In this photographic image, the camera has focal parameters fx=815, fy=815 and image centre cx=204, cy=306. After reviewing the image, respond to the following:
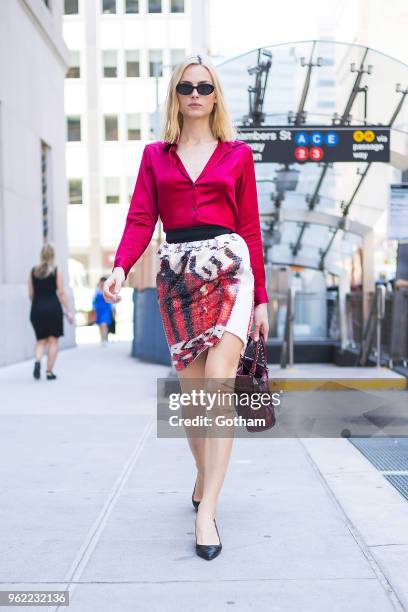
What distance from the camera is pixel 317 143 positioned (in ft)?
38.5

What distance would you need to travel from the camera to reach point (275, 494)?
4129 mm

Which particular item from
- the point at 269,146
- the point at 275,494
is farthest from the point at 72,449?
the point at 269,146

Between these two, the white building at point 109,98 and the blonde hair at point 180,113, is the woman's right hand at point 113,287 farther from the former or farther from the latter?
the white building at point 109,98

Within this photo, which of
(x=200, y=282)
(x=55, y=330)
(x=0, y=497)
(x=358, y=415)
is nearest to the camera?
(x=200, y=282)

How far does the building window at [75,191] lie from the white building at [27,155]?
27.0m

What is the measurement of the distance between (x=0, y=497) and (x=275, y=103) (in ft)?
31.4

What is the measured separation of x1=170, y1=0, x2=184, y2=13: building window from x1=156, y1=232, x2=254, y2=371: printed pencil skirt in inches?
1698

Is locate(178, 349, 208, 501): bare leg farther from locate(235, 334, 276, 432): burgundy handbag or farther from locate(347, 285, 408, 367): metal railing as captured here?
locate(347, 285, 408, 367): metal railing

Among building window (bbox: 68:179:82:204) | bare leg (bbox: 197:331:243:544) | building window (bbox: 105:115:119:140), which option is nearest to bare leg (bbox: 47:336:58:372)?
bare leg (bbox: 197:331:243:544)

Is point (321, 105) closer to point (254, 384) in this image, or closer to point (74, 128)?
point (254, 384)

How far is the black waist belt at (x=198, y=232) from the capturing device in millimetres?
3340

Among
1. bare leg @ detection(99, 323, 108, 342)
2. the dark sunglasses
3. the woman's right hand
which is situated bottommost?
bare leg @ detection(99, 323, 108, 342)

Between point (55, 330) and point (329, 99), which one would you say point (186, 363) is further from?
point (329, 99)

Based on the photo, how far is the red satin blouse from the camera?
3336mm
